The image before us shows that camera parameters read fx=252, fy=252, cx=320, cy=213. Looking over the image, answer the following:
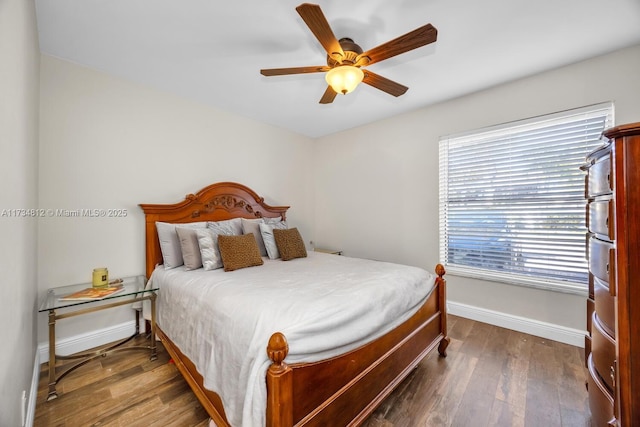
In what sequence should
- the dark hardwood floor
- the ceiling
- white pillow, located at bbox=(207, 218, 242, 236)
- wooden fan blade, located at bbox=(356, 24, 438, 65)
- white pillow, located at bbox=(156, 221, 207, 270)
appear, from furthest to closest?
1. white pillow, located at bbox=(207, 218, 242, 236)
2. white pillow, located at bbox=(156, 221, 207, 270)
3. the ceiling
4. the dark hardwood floor
5. wooden fan blade, located at bbox=(356, 24, 438, 65)

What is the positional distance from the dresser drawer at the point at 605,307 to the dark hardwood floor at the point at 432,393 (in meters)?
0.74

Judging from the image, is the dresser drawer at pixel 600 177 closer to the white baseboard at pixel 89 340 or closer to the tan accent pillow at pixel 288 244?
the tan accent pillow at pixel 288 244

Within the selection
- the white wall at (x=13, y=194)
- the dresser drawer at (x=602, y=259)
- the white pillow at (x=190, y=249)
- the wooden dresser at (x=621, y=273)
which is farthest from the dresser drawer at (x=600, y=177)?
the white pillow at (x=190, y=249)

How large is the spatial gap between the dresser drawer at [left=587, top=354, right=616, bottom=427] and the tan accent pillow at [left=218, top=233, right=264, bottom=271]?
240 centimetres

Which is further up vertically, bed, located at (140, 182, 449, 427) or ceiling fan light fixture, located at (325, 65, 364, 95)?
ceiling fan light fixture, located at (325, 65, 364, 95)

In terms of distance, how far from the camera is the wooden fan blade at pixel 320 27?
49.3 inches

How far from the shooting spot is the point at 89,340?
2.32 metres

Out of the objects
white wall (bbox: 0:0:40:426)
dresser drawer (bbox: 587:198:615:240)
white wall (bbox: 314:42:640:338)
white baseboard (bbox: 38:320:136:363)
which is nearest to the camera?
white wall (bbox: 0:0:40:426)

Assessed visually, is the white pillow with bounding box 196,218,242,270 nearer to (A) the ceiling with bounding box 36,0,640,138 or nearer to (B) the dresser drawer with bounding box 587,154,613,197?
(A) the ceiling with bounding box 36,0,640,138

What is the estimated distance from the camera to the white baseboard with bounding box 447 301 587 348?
235 cm

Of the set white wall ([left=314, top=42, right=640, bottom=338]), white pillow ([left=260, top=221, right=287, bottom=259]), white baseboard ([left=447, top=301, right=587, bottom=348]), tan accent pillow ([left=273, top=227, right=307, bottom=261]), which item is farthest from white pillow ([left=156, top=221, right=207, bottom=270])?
white baseboard ([left=447, top=301, right=587, bottom=348])

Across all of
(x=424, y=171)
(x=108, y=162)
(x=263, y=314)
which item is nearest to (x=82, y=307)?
(x=108, y=162)

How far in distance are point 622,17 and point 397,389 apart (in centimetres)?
305

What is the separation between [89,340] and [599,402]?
12.1 feet
